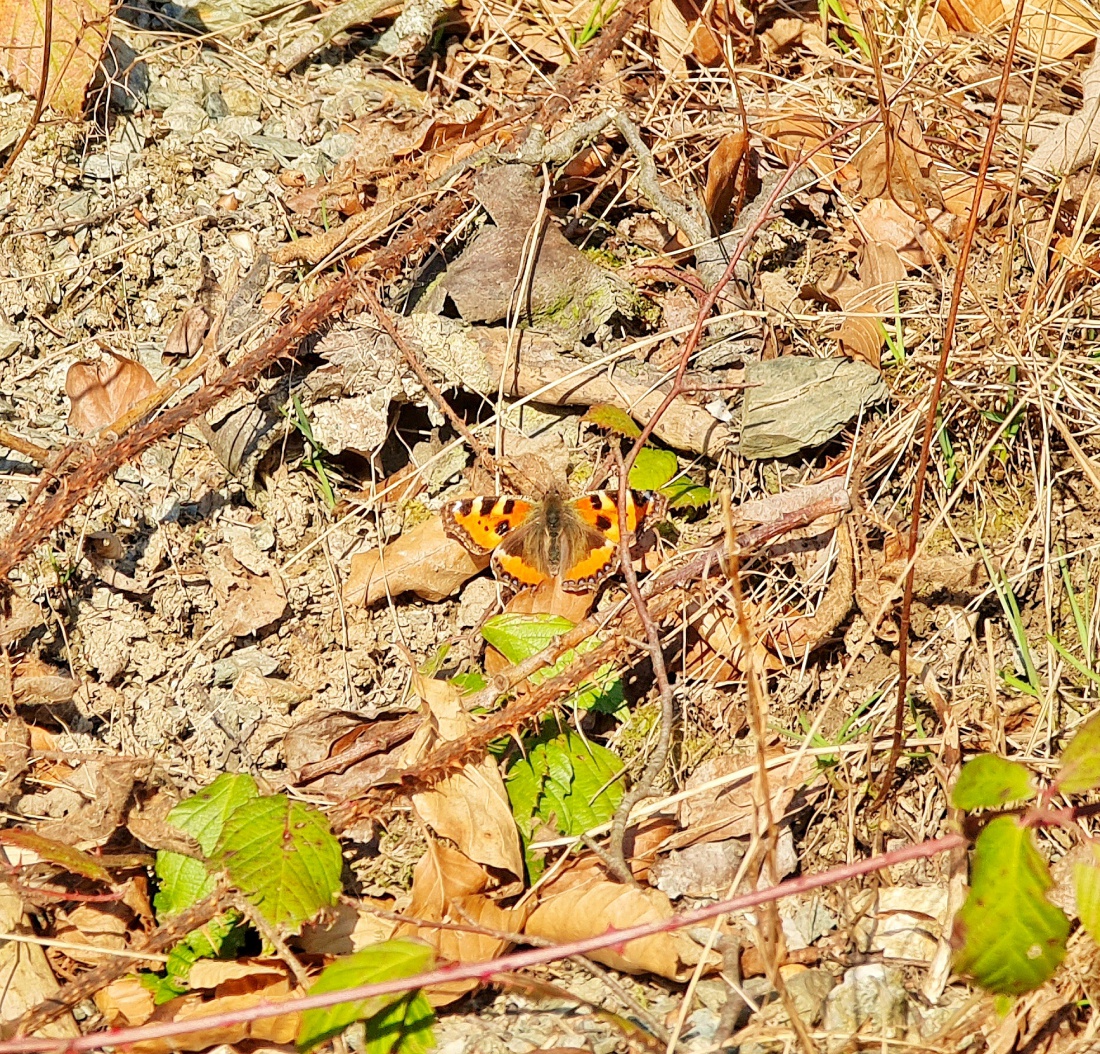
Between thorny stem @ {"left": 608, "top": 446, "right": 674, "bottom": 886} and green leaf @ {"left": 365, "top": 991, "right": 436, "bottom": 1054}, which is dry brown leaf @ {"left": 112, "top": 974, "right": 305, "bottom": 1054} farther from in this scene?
thorny stem @ {"left": 608, "top": 446, "right": 674, "bottom": 886}

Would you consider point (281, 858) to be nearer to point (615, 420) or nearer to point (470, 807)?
point (470, 807)

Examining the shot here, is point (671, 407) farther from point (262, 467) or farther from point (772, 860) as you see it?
point (772, 860)

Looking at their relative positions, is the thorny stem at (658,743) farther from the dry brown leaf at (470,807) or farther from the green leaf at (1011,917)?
the green leaf at (1011,917)

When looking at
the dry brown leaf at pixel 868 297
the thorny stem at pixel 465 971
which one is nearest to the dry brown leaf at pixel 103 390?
the thorny stem at pixel 465 971

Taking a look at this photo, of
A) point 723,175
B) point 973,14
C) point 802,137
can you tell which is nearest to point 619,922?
point 723,175

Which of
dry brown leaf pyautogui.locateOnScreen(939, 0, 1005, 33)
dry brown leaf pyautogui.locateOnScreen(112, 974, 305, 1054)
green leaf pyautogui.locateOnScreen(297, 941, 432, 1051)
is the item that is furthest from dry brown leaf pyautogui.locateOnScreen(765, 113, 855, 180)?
dry brown leaf pyautogui.locateOnScreen(112, 974, 305, 1054)

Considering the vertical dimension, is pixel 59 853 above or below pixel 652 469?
below

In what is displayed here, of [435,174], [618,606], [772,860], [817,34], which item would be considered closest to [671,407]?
[618,606]
